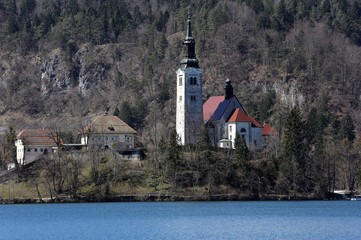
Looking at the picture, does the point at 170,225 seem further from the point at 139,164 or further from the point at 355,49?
the point at 355,49

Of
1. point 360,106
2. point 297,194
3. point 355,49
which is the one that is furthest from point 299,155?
point 355,49

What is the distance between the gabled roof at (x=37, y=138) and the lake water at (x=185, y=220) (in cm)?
1965

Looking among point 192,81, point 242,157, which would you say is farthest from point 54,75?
point 242,157

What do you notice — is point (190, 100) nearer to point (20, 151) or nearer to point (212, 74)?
point (20, 151)

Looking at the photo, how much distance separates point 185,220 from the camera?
279ft

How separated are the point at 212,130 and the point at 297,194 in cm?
2020

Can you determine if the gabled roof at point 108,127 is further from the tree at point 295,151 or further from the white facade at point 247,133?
the tree at point 295,151

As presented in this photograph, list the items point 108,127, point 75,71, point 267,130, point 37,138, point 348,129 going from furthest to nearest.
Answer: point 75,71, point 348,129, point 267,130, point 108,127, point 37,138

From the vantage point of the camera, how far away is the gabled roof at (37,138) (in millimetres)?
125731

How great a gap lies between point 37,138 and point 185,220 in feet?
148

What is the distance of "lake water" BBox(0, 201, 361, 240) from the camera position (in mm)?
72188

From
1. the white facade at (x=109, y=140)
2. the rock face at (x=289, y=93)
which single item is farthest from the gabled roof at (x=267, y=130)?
the rock face at (x=289, y=93)

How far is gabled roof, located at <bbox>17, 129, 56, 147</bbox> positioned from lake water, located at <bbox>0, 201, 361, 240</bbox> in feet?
64.5

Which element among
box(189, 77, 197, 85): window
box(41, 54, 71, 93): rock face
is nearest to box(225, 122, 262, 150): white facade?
box(189, 77, 197, 85): window
